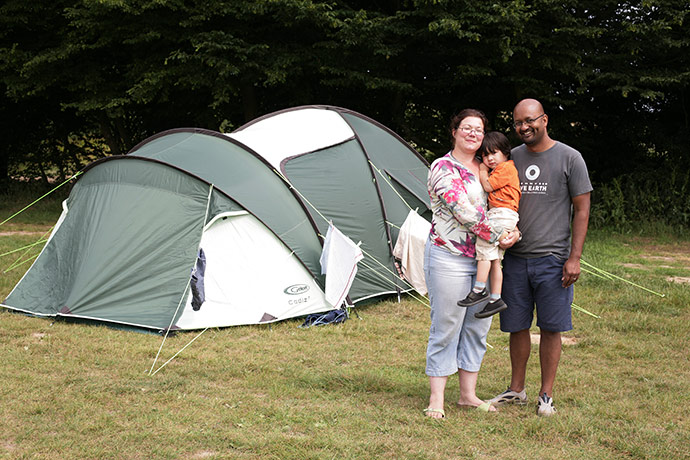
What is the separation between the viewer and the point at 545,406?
3820mm

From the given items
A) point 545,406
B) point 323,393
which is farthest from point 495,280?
point 323,393

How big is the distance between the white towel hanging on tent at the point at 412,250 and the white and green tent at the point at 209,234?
4.5 inches

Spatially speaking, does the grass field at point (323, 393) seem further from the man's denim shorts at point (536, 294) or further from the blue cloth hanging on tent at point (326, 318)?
the man's denim shorts at point (536, 294)

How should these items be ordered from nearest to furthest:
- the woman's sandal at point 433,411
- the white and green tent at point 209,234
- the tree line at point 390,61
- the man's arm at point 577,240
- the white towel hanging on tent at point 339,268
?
the man's arm at point 577,240
the woman's sandal at point 433,411
the white and green tent at point 209,234
the white towel hanging on tent at point 339,268
the tree line at point 390,61

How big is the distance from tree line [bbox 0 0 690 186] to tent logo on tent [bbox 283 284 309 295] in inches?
246

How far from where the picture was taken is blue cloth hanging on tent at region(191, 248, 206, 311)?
5.48 meters

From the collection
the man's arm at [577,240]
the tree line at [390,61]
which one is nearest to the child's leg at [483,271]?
the man's arm at [577,240]

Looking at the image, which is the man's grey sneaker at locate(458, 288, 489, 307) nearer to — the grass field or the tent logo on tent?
the grass field

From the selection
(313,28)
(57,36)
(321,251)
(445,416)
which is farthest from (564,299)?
(57,36)

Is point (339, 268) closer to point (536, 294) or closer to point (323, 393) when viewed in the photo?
point (323, 393)

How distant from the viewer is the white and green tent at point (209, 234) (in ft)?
18.5

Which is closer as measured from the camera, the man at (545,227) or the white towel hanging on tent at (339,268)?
the man at (545,227)

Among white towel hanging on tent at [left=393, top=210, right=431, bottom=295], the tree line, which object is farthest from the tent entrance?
the tree line

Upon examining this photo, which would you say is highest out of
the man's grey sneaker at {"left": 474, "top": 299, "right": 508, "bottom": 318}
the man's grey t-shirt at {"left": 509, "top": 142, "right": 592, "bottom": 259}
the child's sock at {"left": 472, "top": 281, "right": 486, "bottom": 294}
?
the man's grey t-shirt at {"left": 509, "top": 142, "right": 592, "bottom": 259}
